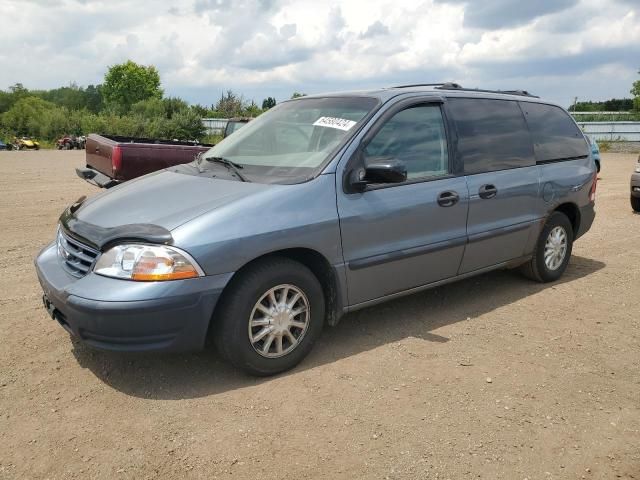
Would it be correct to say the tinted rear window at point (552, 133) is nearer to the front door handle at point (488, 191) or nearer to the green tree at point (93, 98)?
the front door handle at point (488, 191)

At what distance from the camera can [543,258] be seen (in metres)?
5.67

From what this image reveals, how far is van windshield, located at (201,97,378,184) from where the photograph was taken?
4.00 metres

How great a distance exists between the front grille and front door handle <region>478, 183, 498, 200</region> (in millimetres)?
2989

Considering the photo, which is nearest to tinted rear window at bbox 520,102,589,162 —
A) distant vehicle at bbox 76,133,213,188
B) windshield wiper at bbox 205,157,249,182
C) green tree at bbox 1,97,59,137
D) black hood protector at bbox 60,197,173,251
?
windshield wiper at bbox 205,157,249,182

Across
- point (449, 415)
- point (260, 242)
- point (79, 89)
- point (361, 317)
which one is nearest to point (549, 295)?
point (361, 317)

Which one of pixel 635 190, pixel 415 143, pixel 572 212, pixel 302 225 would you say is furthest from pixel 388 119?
pixel 635 190

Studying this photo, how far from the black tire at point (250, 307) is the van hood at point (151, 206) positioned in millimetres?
479

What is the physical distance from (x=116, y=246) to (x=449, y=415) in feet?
7.01

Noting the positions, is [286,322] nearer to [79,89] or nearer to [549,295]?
[549,295]

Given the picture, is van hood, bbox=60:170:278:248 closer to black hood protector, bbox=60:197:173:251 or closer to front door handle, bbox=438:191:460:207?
black hood protector, bbox=60:197:173:251

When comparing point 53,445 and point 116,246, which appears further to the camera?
point 116,246

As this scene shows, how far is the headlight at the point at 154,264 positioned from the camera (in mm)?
3250

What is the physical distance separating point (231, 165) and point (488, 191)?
2.12 metres

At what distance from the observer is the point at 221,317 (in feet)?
11.3
